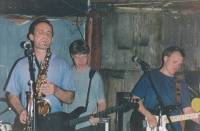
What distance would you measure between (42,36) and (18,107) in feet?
3.31

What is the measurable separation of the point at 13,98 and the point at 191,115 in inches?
118

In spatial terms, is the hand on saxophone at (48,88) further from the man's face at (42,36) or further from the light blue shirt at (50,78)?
the man's face at (42,36)

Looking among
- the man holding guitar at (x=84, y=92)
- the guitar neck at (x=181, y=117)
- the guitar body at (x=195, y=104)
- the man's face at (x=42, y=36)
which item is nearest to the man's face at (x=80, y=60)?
the man holding guitar at (x=84, y=92)

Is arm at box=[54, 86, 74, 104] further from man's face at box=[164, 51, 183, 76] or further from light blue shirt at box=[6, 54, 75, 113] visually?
man's face at box=[164, 51, 183, 76]

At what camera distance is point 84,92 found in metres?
4.74

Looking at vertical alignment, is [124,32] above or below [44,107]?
above

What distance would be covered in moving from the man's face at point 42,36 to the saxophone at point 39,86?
0.16m

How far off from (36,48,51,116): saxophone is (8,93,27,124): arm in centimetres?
24

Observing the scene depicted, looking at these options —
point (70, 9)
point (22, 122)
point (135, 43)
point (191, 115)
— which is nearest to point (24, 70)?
point (22, 122)

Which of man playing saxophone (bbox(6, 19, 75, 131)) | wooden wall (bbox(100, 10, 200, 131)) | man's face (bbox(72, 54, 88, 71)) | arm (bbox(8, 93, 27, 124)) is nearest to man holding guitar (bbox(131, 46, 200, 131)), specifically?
man's face (bbox(72, 54, 88, 71))

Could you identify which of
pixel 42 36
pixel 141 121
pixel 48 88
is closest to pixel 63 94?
pixel 48 88

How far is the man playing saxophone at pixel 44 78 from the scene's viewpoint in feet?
11.5

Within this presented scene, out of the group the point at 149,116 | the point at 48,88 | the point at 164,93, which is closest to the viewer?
the point at 48,88

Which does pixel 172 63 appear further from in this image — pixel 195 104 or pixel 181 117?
pixel 195 104
